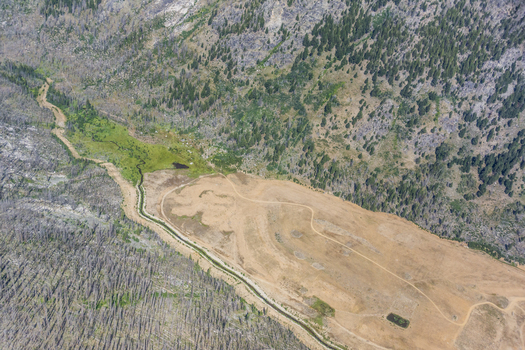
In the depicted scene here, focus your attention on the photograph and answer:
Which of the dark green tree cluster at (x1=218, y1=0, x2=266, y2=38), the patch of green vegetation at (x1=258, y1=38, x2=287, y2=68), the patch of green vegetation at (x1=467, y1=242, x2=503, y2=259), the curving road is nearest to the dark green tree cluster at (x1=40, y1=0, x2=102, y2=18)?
the dark green tree cluster at (x1=218, y1=0, x2=266, y2=38)

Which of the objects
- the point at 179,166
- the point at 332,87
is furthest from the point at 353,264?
the point at 332,87

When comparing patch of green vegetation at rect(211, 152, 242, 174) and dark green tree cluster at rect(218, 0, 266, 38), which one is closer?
patch of green vegetation at rect(211, 152, 242, 174)

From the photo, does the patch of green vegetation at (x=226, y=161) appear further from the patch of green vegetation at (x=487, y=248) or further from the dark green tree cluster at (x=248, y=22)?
the patch of green vegetation at (x=487, y=248)

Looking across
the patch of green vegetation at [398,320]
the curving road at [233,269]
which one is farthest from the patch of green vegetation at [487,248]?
the patch of green vegetation at [398,320]

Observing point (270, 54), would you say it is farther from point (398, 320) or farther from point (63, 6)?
point (398, 320)

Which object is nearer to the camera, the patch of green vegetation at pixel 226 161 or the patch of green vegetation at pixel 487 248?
the patch of green vegetation at pixel 487 248

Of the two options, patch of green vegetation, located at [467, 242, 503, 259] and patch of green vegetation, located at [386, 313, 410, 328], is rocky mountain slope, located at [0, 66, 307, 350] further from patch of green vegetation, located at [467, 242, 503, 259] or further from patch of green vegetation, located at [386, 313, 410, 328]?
patch of green vegetation, located at [467, 242, 503, 259]

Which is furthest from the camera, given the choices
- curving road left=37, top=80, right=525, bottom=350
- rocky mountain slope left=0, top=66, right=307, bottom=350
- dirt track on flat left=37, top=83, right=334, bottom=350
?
curving road left=37, top=80, right=525, bottom=350
